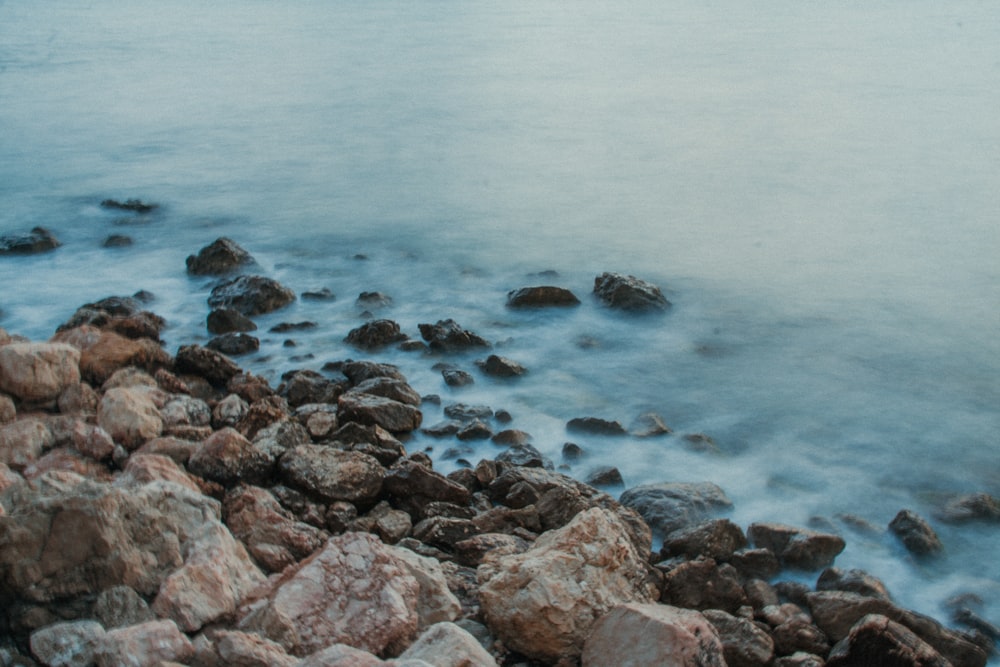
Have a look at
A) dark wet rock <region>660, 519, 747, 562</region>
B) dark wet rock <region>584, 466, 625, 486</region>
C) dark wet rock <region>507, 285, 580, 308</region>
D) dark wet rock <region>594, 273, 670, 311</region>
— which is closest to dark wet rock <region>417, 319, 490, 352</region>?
dark wet rock <region>507, 285, 580, 308</region>

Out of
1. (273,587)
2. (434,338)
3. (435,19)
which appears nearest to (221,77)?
(435,19)

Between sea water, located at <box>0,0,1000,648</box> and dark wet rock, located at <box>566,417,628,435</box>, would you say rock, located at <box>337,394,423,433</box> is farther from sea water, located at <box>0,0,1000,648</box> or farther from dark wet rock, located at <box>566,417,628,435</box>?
dark wet rock, located at <box>566,417,628,435</box>

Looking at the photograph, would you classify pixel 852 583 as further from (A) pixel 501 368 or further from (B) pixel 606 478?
(A) pixel 501 368

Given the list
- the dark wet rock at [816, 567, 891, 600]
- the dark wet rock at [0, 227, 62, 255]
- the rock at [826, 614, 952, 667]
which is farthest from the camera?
the dark wet rock at [0, 227, 62, 255]

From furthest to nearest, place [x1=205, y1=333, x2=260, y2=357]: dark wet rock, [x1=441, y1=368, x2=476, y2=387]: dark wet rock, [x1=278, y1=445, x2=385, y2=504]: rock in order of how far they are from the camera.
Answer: [x1=205, y1=333, x2=260, y2=357]: dark wet rock, [x1=441, y1=368, x2=476, y2=387]: dark wet rock, [x1=278, y1=445, x2=385, y2=504]: rock

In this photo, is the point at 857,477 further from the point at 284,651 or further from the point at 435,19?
the point at 435,19

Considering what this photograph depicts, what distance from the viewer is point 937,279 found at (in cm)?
713

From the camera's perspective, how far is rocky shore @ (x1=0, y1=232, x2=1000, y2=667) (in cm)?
264

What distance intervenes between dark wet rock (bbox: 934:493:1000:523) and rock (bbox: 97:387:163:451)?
336 cm

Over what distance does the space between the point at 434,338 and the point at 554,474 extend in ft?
5.84

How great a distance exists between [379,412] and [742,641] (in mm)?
2170

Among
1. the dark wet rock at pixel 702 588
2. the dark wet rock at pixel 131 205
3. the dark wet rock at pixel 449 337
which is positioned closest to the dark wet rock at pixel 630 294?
the dark wet rock at pixel 449 337

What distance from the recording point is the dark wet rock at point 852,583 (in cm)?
358

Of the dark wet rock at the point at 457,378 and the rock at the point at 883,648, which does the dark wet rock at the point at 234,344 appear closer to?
the dark wet rock at the point at 457,378
